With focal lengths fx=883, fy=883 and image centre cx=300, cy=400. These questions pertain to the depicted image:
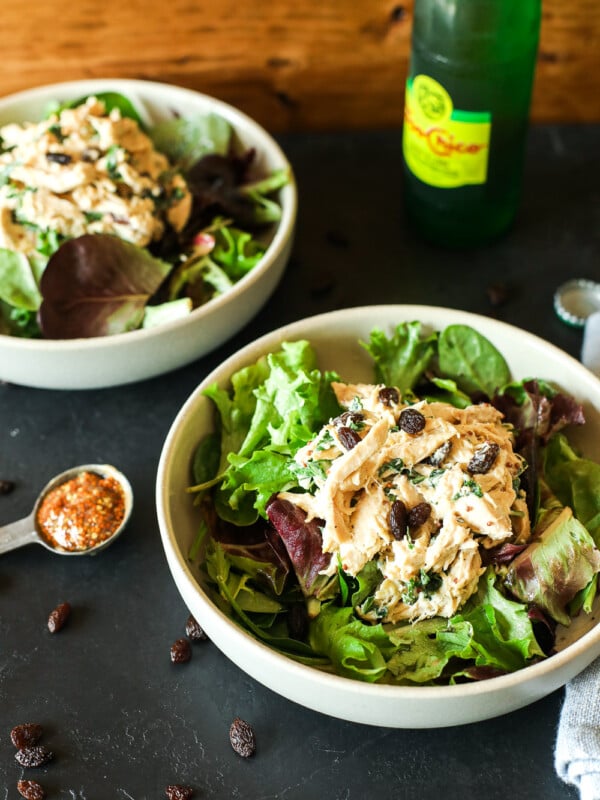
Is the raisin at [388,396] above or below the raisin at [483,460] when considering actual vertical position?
above

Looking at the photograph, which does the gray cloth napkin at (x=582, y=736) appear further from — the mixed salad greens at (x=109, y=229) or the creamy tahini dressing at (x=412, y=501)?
the mixed salad greens at (x=109, y=229)

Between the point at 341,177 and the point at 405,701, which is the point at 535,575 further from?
the point at 341,177

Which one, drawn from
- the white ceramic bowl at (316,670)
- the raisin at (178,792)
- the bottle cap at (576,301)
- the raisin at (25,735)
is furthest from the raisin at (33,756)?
the bottle cap at (576,301)

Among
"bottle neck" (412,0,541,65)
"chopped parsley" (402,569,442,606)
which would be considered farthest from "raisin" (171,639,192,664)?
"bottle neck" (412,0,541,65)

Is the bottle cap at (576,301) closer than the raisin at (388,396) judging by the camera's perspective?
No

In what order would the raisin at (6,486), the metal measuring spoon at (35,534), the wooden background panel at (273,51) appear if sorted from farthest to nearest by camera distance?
1. the wooden background panel at (273,51)
2. the raisin at (6,486)
3. the metal measuring spoon at (35,534)

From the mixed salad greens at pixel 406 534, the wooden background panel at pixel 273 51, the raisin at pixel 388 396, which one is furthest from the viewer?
the wooden background panel at pixel 273 51

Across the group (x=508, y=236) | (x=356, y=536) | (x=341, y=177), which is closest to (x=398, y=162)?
(x=341, y=177)

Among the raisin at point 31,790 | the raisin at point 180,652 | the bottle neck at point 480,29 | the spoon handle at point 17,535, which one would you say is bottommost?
the raisin at point 31,790
